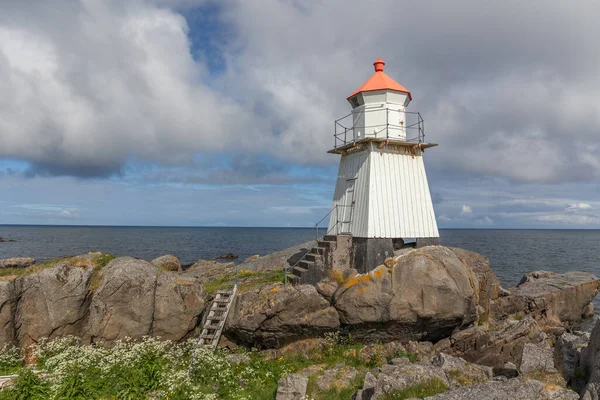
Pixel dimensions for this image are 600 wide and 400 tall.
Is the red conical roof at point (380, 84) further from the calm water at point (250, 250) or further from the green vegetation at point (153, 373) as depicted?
the calm water at point (250, 250)

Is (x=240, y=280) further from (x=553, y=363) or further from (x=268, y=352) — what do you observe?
(x=553, y=363)

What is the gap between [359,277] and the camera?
49.5ft

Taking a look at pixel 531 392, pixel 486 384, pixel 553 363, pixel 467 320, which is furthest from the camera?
pixel 467 320

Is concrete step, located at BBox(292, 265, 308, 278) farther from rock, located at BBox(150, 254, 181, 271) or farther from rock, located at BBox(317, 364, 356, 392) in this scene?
rock, located at BBox(150, 254, 181, 271)

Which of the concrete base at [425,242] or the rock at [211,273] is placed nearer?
the concrete base at [425,242]

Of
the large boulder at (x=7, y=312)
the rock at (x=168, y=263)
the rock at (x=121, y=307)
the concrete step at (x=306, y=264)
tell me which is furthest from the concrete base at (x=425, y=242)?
the rock at (x=168, y=263)

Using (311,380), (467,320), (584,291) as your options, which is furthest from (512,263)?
(311,380)

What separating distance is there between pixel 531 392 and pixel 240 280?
1313cm

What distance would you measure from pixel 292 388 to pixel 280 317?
14.1 ft

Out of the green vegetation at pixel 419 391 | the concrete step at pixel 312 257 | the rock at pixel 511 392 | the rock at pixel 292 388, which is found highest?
the concrete step at pixel 312 257

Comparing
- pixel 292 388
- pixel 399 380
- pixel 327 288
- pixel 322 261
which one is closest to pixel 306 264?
pixel 322 261

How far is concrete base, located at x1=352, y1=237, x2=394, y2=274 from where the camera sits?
1700cm

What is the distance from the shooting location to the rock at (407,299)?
14641mm

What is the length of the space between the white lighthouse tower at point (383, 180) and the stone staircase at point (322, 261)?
1.66 ft
